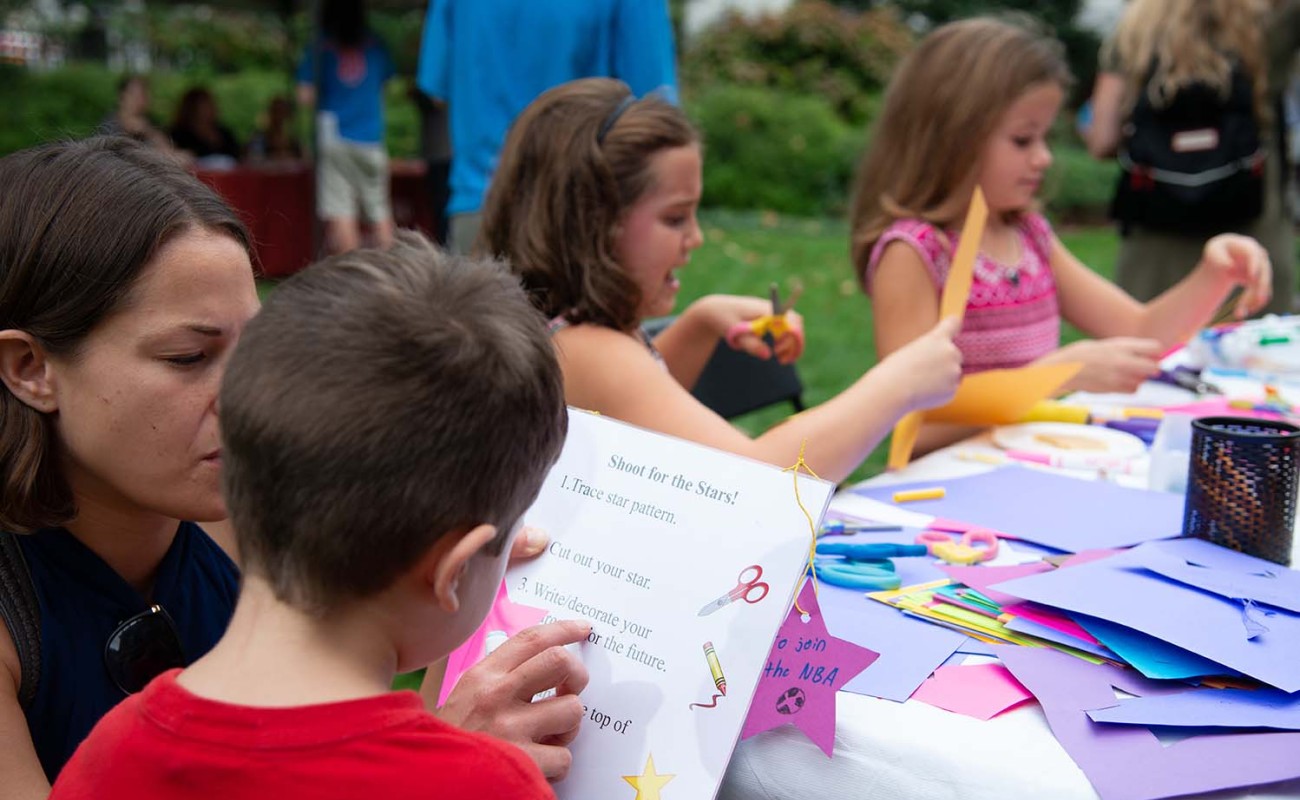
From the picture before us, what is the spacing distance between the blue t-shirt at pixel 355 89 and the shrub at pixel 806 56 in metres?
6.64

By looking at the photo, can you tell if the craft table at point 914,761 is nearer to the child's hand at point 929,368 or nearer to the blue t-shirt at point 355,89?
the child's hand at point 929,368

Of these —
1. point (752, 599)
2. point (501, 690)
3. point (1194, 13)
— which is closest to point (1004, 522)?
point (752, 599)

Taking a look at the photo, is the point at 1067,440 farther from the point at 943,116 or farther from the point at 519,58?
the point at 519,58

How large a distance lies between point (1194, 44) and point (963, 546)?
108 inches

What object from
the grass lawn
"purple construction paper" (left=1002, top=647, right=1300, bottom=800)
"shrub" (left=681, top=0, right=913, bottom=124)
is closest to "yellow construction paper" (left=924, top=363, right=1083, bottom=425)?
"purple construction paper" (left=1002, top=647, right=1300, bottom=800)

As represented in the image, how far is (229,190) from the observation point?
7910mm

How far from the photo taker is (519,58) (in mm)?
3697

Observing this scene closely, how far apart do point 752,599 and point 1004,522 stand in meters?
0.70

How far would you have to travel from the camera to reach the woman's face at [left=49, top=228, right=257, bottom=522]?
1.12 m

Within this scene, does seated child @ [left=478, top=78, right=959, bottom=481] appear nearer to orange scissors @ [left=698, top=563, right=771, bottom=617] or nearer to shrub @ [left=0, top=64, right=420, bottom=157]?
orange scissors @ [left=698, top=563, right=771, bottom=617]

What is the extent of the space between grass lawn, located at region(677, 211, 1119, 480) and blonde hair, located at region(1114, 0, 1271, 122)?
1332mm

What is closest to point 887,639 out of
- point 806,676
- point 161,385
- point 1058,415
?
point 806,676

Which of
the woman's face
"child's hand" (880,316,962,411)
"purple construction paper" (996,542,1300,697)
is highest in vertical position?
the woman's face

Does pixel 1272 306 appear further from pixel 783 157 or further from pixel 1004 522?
pixel 783 157
